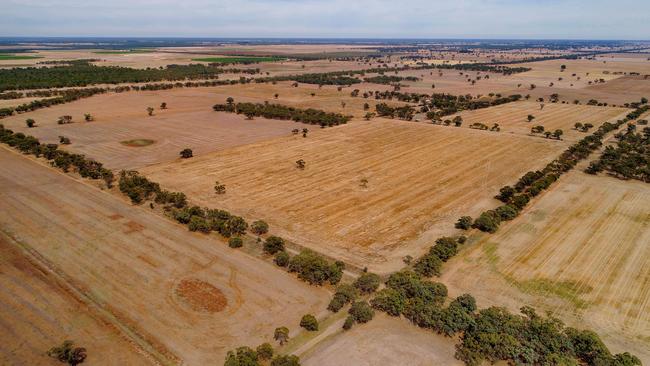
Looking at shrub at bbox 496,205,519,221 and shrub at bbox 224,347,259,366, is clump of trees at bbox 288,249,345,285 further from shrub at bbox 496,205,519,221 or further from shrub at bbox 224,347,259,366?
shrub at bbox 496,205,519,221

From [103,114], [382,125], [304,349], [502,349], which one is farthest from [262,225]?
[103,114]

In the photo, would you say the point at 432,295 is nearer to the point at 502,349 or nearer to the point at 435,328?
the point at 435,328

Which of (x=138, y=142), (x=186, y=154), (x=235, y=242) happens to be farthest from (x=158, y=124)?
(x=235, y=242)

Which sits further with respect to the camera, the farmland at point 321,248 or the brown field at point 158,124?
the brown field at point 158,124

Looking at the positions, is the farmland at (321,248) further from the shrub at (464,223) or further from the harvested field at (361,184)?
the harvested field at (361,184)

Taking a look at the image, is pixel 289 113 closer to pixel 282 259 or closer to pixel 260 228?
pixel 260 228

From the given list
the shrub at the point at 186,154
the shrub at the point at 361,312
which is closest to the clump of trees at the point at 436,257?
the shrub at the point at 361,312

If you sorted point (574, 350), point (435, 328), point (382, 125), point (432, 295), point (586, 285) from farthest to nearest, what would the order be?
point (382, 125)
point (586, 285)
point (432, 295)
point (435, 328)
point (574, 350)
